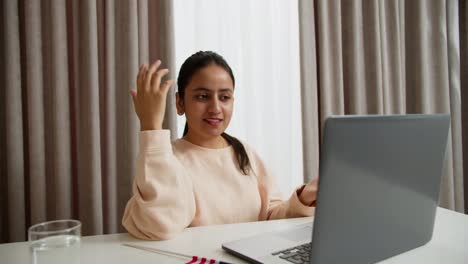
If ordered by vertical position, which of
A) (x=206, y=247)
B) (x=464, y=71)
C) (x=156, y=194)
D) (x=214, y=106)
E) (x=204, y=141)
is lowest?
(x=206, y=247)

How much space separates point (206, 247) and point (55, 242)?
0.96 ft

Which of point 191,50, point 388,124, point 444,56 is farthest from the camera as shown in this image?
point 444,56

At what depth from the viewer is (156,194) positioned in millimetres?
793

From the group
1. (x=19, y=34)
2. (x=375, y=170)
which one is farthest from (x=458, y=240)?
(x=19, y=34)

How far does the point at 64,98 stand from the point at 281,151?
991 millimetres

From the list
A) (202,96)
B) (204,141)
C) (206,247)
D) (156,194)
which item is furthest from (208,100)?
(206,247)

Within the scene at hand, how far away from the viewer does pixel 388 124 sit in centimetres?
52

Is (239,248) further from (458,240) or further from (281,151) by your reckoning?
(281,151)

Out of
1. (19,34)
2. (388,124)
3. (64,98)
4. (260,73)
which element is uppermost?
(19,34)

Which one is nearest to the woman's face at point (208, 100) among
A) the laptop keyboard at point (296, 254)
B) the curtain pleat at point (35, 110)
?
the laptop keyboard at point (296, 254)

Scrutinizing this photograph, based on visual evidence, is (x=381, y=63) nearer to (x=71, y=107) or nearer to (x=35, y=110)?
(x=71, y=107)

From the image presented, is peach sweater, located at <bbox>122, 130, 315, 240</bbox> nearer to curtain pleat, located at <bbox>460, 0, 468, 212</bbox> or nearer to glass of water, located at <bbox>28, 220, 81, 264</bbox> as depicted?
glass of water, located at <bbox>28, 220, 81, 264</bbox>

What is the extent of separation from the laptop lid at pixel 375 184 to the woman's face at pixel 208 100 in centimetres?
56

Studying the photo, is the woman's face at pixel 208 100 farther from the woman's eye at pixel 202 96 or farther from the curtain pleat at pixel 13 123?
the curtain pleat at pixel 13 123
